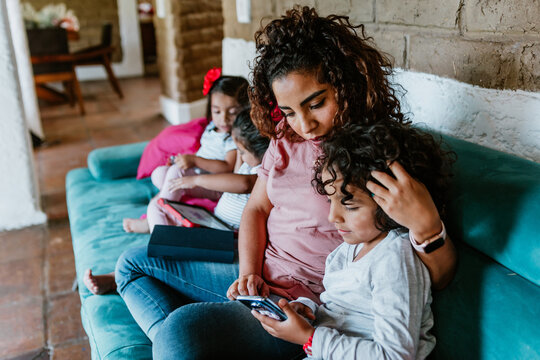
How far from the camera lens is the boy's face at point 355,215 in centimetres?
111

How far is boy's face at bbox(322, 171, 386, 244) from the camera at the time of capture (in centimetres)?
111

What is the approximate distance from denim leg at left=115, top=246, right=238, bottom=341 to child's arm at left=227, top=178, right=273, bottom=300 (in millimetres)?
112

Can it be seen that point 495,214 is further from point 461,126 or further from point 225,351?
point 225,351

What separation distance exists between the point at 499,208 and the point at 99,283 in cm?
139

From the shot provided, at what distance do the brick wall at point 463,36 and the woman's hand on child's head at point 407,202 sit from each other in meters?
0.59

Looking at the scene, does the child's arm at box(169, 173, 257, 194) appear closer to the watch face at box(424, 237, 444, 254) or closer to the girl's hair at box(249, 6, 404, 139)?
the girl's hair at box(249, 6, 404, 139)

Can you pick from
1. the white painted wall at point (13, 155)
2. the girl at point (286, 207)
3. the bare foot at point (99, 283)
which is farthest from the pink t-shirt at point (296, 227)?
the white painted wall at point (13, 155)

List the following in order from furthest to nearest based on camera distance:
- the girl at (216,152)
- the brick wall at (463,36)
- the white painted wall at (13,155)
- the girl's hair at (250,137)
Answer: the white painted wall at (13,155)
the girl at (216,152)
the girl's hair at (250,137)
the brick wall at (463,36)

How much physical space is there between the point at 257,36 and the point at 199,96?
4.17 meters

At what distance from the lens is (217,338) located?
4.08 ft

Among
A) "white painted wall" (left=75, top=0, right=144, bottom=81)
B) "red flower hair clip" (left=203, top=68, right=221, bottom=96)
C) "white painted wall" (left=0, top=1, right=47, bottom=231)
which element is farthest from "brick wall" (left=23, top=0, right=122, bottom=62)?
"red flower hair clip" (left=203, top=68, right=221, bottom=96)

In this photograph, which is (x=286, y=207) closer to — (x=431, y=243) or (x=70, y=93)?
(x=431, y=243)

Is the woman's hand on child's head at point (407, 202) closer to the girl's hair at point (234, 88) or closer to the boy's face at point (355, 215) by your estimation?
the boy's face at point (355, 215)

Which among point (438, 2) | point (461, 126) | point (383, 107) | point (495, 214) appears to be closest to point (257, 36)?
point (383, 107)
